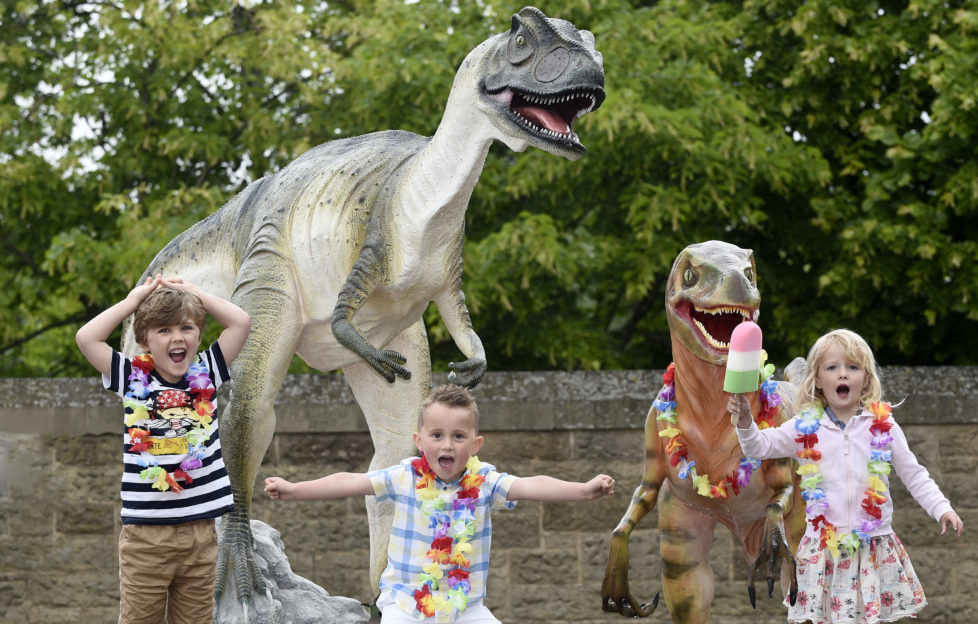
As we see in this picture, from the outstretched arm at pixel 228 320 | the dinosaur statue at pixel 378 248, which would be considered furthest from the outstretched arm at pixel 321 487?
the dinosaur statue at pixel 378 248

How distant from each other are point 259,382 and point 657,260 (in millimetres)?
4296

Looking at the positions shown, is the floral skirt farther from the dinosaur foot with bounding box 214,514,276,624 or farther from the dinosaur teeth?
the dinosaur foot with bounding box 214,514,276,624

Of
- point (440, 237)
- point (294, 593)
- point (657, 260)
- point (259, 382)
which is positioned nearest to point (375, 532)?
point (294, 593)

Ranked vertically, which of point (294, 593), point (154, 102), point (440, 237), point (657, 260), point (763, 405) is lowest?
point (294, 593)

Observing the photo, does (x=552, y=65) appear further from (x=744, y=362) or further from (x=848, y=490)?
(x=848, y=490)

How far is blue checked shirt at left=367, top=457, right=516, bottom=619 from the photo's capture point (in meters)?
3.76

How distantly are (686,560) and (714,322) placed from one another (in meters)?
0.77

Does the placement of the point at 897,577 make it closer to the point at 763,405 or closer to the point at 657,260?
the point at 763,405

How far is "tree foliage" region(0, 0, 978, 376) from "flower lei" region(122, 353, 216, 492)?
4.22m

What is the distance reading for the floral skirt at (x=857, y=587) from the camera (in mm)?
4098

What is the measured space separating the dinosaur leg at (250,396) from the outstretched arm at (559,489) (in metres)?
1.20

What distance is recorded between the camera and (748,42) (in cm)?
950

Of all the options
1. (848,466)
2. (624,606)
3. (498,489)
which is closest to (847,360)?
(848,466)

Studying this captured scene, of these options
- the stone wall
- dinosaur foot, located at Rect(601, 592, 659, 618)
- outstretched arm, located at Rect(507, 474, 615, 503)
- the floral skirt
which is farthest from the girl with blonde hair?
the stone wall
